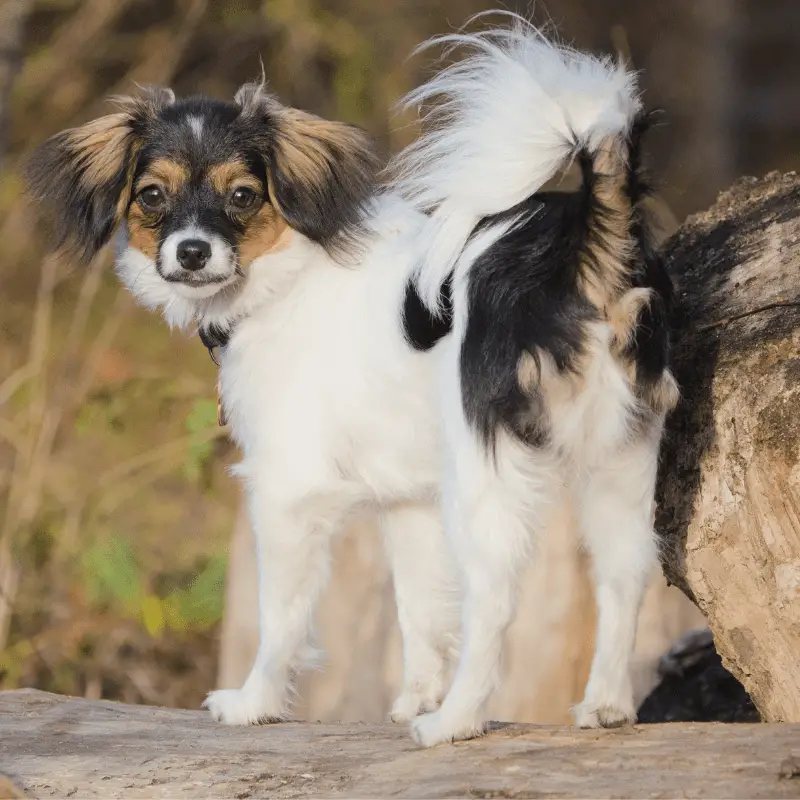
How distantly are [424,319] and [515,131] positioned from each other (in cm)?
54

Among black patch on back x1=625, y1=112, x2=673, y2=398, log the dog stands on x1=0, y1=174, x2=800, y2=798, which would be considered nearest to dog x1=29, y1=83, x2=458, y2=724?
log the dog stands on x1=0, y1=174, x2=800, y2=798

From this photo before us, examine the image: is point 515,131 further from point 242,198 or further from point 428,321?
point 242,198

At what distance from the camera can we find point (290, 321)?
323 centimetres

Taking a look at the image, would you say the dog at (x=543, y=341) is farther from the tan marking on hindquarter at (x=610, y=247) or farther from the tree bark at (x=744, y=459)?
the tree bark at (x=744, y=459)

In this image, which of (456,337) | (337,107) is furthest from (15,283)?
(456,337)

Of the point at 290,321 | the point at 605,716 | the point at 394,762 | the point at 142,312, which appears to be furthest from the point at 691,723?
the point at 142,312

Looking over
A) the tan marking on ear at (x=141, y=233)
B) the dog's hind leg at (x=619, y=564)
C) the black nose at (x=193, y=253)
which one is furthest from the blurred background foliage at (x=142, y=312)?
the black nose at (x=193, y=253)

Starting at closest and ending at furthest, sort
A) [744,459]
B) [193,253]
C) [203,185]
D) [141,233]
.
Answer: [744,459] < [193,253] < [203,185] < [141,233]

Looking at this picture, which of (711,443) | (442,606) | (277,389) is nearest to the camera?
(711,443)

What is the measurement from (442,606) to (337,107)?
17.9 feet

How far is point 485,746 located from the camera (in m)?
2.57

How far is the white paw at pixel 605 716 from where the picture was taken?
268cm

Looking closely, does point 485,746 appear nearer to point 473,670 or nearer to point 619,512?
point 473,670

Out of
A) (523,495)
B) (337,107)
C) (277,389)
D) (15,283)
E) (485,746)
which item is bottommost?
(485,746)
